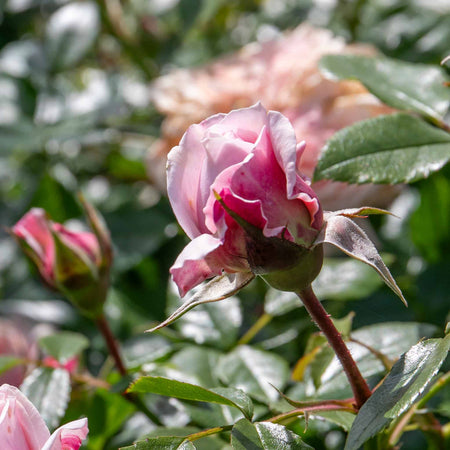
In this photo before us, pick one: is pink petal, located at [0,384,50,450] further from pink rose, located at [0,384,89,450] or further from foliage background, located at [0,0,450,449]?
foliage background, located at [0,0,450,449]

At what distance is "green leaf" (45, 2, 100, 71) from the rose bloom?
1.14 ft

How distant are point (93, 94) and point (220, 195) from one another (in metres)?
0.88

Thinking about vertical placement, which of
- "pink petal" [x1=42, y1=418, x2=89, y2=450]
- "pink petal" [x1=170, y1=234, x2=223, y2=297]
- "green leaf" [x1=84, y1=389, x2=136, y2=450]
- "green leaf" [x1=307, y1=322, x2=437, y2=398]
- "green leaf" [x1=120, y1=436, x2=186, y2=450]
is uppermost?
"pink petal" [x1=170, y1=234, x2=223, y2=297]

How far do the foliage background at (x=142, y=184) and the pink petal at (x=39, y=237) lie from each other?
12 centimetres

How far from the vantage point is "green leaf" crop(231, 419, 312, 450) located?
40cm

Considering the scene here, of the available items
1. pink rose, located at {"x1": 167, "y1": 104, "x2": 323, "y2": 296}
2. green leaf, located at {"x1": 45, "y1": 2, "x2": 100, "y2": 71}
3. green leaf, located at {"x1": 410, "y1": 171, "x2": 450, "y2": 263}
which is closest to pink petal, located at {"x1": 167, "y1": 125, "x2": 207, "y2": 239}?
pink rose, located at {"x1": 167, "y1": 104, "x2": 323, "y2": 296}

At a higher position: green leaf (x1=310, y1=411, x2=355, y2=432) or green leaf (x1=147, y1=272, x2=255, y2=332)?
green leaf (x1=147, y1=272, x2=255, y2=332)

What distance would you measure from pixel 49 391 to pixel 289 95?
0.41 metres

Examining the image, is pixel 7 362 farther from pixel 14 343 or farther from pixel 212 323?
pixel 14 343

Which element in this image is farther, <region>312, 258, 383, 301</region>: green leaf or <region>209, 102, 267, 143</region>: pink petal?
<region>312, 258, 383, 301</region>: green leaf

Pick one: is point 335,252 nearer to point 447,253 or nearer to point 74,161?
point 447,253

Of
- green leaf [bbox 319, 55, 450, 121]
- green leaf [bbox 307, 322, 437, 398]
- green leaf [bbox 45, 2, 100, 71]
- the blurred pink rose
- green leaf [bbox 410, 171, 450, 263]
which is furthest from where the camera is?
green leaf [bbox 45, 2, 100, 71]

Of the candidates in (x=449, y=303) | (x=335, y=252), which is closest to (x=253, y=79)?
(x=335, y=252)

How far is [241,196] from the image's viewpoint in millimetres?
393
